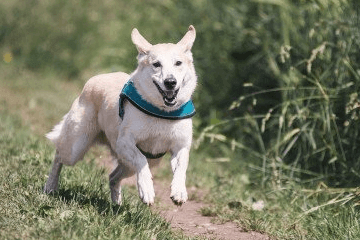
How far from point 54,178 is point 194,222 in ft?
3.88

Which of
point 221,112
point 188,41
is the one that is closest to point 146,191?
point 188,41

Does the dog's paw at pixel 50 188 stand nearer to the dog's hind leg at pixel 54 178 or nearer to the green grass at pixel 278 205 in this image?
the dog's hind leg at pixel 54 178

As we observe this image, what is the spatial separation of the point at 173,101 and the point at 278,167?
2.32m

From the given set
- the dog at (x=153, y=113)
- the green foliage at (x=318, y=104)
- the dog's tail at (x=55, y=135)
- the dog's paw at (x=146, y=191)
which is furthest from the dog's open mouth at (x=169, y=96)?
the green foliage at (x=318, y=104)

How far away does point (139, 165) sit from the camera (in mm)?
4453

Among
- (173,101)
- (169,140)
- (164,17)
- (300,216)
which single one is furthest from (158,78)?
(164,17)

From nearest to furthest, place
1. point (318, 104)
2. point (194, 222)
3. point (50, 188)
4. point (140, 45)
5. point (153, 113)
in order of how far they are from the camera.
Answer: point (153, 113)
point (140, 45)
point (50, 188)
point (194, 222)
point (318, 104)

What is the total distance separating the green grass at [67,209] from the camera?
393 cm

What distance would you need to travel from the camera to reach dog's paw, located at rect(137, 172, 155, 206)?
4.24 meters

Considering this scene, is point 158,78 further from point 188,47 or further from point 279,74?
point 279,74

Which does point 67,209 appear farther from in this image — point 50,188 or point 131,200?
point 131,200

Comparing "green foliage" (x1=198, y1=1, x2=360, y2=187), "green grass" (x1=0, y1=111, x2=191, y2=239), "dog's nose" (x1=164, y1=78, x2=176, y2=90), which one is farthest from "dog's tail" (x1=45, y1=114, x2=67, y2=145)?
"green foliage" (x1=198, y1=1, x2=360, y2=187)

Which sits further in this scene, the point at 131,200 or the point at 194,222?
the point at 194,222

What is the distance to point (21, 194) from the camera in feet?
14.9
